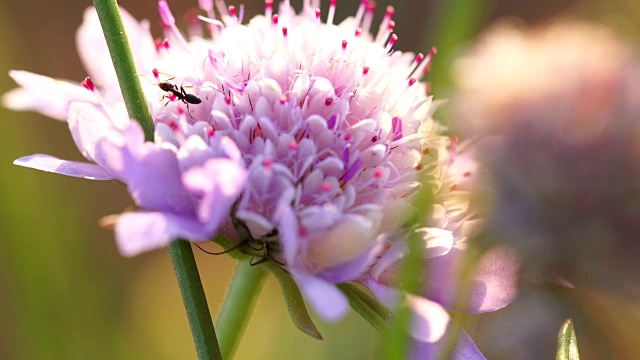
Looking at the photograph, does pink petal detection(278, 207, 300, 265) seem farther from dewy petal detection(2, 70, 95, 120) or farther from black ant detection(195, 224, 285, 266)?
dewy petal detection(2, 70, 95, 120)

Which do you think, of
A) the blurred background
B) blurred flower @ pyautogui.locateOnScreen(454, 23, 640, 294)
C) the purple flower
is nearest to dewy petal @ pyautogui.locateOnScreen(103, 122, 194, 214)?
the purple flower

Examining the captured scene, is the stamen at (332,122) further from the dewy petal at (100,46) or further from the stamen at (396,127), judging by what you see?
the dewy petal at (100,46)

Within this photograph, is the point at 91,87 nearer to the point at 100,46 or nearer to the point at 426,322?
the point at 100,46

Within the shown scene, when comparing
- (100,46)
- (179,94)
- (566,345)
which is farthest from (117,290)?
(566,345)

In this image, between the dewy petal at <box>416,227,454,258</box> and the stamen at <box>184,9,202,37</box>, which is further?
the stamen at <box>184,9,202,37</box>

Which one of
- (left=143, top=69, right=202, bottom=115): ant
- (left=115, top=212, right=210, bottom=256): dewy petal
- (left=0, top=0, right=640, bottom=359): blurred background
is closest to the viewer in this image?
(left=115, top=212, right=210, bottom=256): dewy petal
